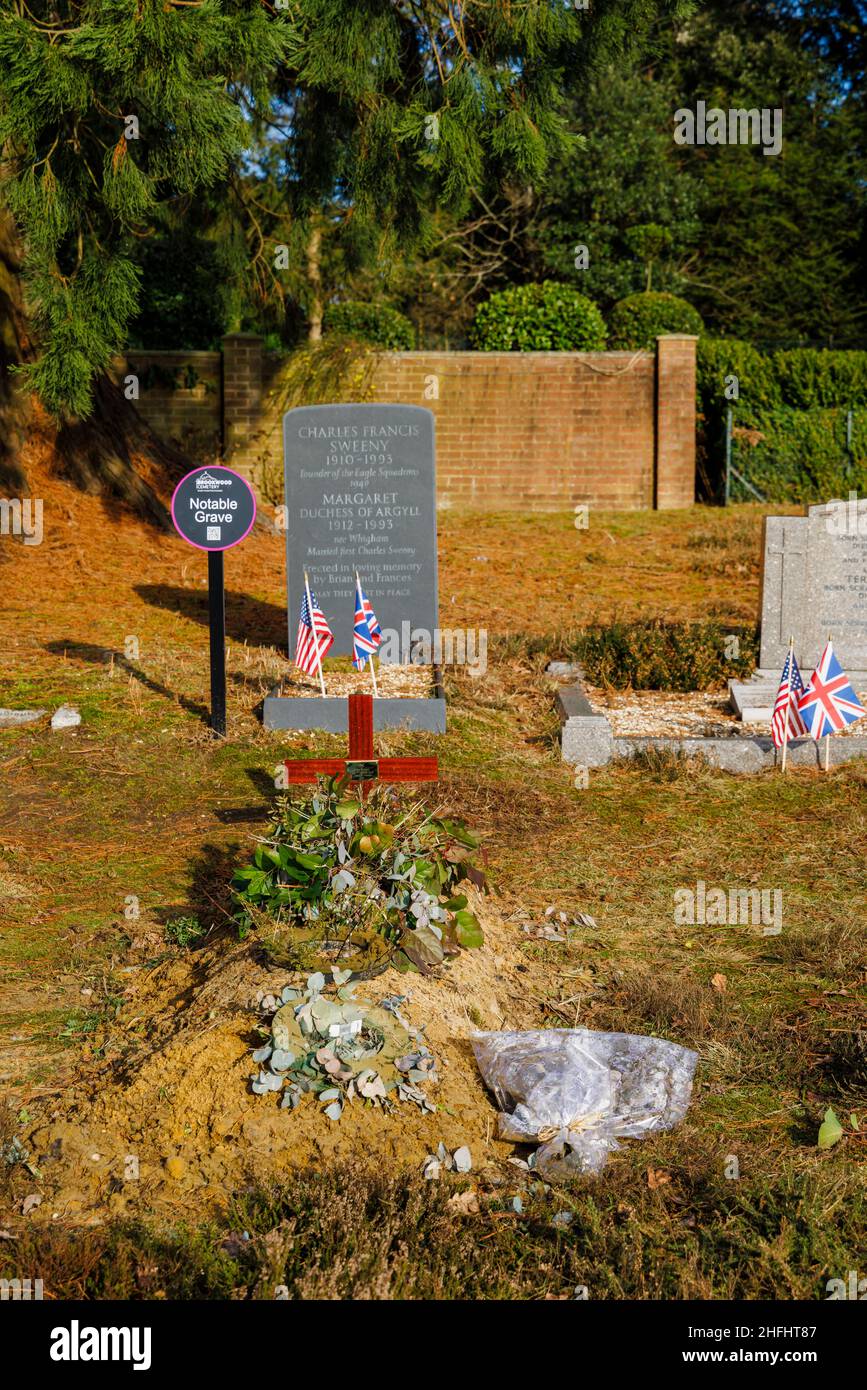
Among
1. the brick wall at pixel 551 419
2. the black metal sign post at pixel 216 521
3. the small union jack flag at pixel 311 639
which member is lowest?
the small union jack flag at pixel 311 639

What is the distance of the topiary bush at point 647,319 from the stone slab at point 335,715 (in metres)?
12.7

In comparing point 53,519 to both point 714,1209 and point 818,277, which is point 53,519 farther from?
point 818,277

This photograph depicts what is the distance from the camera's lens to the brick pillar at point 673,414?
19.2 metres

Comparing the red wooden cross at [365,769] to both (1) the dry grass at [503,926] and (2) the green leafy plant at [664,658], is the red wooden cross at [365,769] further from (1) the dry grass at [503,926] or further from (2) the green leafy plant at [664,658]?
(2) the green leafy plant at [664,658]

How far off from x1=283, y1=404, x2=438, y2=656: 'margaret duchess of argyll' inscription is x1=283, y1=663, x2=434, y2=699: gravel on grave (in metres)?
0.34

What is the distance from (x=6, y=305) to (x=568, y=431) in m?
7.93

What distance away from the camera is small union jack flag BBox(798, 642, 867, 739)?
8227mm

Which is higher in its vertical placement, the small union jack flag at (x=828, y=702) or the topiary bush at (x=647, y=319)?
the topiary bush at (x=647, y=319)

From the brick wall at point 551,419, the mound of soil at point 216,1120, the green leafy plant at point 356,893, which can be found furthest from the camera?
the brick wall at point 551,419

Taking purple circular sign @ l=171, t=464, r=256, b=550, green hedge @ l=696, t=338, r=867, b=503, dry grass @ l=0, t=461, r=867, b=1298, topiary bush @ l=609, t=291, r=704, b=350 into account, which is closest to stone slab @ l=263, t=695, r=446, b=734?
dry grass @ l=0, t=461, r=867, b=1298

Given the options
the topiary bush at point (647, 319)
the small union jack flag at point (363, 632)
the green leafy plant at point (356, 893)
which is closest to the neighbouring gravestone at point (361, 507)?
the small union jack flag at point (363, 632)

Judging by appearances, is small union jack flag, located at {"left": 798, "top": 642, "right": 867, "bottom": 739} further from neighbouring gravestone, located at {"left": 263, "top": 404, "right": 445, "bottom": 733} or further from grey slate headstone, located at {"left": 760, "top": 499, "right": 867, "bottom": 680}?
neighbouring gravestone, located at {"left": 263, "top": 404, "right": 445, "bottom": 733}

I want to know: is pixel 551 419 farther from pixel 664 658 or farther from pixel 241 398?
pixel 664 658

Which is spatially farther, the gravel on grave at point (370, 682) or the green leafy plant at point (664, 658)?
the green leafy plant at point (664, 658)
